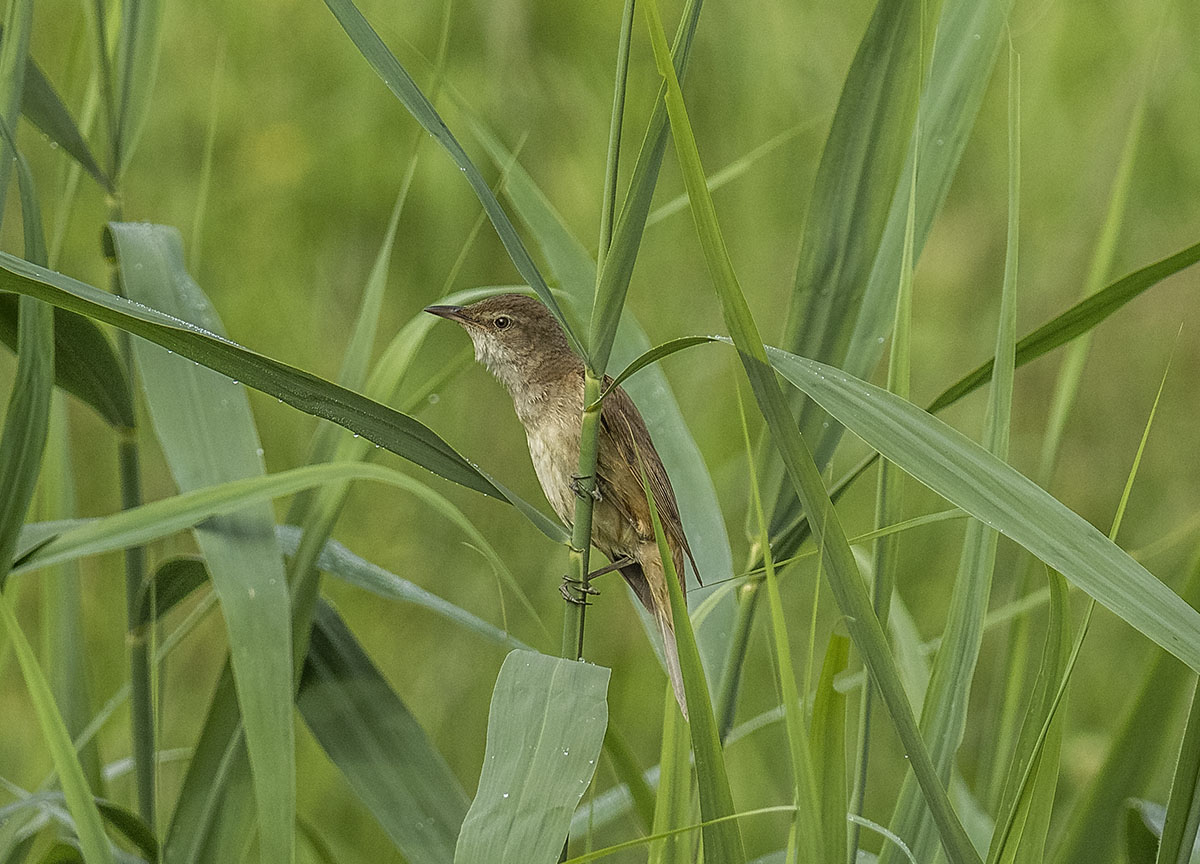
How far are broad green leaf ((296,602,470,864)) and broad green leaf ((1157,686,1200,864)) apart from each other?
1.63 ft

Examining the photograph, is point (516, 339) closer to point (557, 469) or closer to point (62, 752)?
point (557, 469)

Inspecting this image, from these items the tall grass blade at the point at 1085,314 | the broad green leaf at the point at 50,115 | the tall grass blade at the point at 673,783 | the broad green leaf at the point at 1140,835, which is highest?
the broad green leaf at the point at 50,115

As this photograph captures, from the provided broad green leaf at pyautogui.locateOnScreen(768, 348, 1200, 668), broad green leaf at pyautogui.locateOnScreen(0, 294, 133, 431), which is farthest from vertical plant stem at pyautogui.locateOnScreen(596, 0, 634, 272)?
broad green leaf at pyautogui.locateOnScreen(0, 294, 133, 431)

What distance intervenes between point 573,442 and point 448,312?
A: 0.23 meters

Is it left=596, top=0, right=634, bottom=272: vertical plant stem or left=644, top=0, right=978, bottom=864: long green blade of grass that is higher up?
left=596, top=0, right=634, bottom=272: vertical plant stem

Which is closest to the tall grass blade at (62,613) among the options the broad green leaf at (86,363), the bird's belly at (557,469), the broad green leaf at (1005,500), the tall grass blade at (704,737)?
the broad green leaf at (86,363)

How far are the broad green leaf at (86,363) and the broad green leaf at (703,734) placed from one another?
0.53 metres

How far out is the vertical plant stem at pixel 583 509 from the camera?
73 cm

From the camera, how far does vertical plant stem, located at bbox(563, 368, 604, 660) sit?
73 centimetres

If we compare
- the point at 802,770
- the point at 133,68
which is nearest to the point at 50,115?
the point at 133,68

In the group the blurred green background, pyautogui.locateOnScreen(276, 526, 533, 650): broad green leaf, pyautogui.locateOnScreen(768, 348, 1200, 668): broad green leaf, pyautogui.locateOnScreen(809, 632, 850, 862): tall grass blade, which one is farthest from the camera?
the blurred green background

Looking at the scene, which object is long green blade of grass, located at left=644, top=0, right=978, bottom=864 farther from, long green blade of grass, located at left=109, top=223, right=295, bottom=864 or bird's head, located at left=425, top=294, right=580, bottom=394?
bird's head, located at left=425, top=294, right=580, bottom=394

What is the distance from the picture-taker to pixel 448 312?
1.33 meters

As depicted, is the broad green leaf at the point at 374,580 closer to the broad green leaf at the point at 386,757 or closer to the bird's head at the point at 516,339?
the broad green leaf at the point at 386,757
